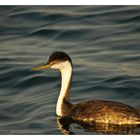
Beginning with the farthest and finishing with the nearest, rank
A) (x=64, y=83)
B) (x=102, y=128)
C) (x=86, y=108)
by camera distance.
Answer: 1. (x=64, y=83)
2. (x=86, y=108)
3. (x=102, y=128)

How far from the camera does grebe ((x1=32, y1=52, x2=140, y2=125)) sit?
1294 cm

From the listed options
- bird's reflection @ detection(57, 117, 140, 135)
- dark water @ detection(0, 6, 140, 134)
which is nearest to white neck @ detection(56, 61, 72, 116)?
dark water @ detection(0, 6, 140, 134)

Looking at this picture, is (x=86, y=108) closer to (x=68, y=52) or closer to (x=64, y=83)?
(x=64, y=83)

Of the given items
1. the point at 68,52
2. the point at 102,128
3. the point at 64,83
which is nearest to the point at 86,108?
the point at 102,128

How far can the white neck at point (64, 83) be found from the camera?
1352 cm

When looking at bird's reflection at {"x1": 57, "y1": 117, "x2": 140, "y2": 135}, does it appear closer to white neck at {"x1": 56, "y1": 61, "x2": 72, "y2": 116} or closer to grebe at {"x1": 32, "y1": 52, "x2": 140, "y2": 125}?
grebe at {"x1": 32, "y1": 52, "x2": 140, "y2": 125}

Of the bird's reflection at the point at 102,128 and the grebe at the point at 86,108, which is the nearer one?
the bird's reflection at the point at 102,128

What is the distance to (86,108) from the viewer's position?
43.7 feet

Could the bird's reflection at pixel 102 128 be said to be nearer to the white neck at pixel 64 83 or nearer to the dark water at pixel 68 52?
the dark water at pixel 68 52

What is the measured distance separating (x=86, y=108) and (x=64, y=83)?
65cm

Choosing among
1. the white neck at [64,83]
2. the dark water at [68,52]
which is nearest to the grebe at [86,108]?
the white neck at [64,83]

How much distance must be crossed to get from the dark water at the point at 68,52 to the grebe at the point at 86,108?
254 mm

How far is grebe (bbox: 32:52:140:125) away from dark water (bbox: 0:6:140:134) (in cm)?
25
